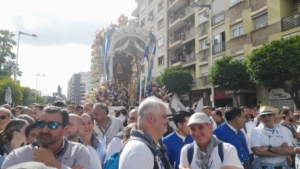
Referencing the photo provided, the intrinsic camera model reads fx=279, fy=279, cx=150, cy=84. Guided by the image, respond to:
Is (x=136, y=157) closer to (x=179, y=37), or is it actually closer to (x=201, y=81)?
(x=201, y=81)

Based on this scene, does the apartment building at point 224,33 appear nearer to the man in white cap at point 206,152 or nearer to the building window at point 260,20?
the building window at point 260,20

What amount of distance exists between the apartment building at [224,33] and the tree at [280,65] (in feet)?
7.42

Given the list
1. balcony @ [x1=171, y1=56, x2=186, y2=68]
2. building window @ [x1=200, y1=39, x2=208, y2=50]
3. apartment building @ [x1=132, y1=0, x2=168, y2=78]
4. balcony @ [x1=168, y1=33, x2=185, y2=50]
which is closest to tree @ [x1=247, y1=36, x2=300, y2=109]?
building window @ [x1=200, y1=39, x2=208, y2=50]

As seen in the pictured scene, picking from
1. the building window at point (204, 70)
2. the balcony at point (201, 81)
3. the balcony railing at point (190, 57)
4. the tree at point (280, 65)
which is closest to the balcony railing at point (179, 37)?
the balcony railing at point (190, 57)

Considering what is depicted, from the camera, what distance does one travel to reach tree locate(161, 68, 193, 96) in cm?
2816

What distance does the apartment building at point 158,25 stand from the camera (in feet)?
118

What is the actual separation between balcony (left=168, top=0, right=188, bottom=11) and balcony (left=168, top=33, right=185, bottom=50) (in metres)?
3.47

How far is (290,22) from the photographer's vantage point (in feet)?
58.4

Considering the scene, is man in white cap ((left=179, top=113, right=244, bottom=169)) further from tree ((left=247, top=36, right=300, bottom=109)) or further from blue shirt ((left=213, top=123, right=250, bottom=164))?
tree ((left=247, top=36, right=300, bottom=109))

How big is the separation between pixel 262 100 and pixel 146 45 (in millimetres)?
11330

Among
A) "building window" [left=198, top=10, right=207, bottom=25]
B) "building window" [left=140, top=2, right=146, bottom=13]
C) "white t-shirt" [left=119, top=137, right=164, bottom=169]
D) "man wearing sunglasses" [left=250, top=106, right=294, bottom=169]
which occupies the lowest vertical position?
"man wearing sunglasses" [left=250, top=106, right=294, bottom=169]

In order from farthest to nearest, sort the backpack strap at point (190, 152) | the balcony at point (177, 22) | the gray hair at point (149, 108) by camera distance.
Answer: the balcony at point (177, 22) < the backpack strap at point (190, 152) < the gray hair at point (149, 108)

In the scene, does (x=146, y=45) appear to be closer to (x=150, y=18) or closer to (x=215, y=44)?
(x=215, y=44)

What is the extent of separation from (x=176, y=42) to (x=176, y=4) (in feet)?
15.0
